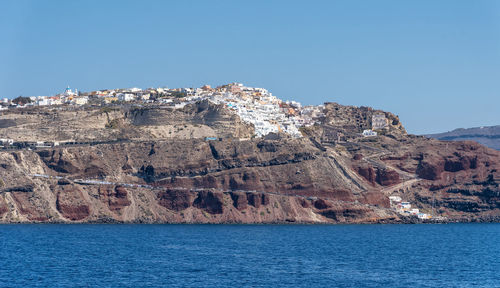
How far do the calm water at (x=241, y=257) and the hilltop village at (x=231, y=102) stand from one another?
154 feet

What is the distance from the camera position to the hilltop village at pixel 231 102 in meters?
159

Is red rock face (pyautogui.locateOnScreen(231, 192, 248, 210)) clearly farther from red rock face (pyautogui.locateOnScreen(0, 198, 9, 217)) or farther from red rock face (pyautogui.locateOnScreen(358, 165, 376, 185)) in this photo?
red rock face (pyautogui.locateOnScreen(0, 198, 9, 217))

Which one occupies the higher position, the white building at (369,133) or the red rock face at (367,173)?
A: the white building at (369,133)

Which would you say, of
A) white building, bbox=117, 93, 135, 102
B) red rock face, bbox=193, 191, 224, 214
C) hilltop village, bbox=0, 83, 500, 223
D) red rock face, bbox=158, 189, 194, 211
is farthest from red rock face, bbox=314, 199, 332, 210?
white building, bbox=117, 93, 135, 102

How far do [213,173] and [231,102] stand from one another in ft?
118

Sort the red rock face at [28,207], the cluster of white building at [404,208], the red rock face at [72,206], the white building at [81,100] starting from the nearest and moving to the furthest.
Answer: the red rock face at [28,207] → the red rock face at [72,206] → the cluster of white building at [404,208] → the white building at [81,100]

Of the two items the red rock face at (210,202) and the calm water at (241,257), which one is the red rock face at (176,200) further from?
the calm water at (241,257)

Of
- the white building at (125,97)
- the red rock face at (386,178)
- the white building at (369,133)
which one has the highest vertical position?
the white building at (125,97)

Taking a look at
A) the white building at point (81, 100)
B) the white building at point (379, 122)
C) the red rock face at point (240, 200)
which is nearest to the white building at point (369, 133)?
the white building at point (379, 122)

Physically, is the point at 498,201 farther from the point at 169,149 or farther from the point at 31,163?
the point at 31,163

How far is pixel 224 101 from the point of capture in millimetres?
161625

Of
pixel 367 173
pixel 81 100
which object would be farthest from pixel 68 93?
pixel 367 173

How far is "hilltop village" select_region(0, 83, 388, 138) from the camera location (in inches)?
6250

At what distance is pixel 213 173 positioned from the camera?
12825 cm
